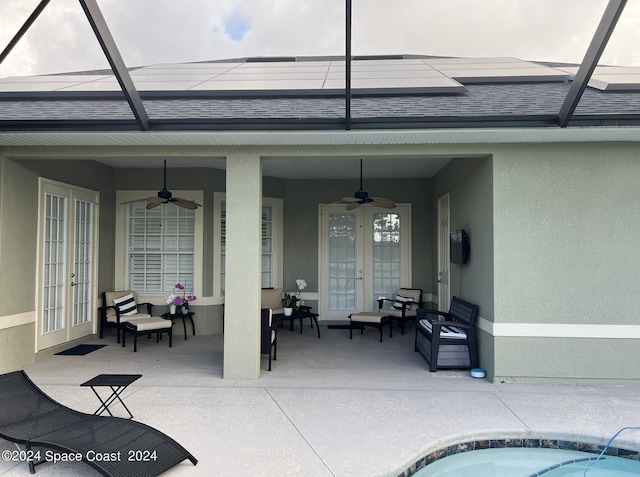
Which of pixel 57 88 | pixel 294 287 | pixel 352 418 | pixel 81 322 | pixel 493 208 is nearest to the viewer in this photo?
pixel 352 418

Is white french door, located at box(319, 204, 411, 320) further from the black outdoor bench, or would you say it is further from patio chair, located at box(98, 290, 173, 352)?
the black outdoor bench

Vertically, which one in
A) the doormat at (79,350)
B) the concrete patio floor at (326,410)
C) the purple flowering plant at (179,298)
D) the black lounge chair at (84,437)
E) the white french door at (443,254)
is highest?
the white french door at (443,254)

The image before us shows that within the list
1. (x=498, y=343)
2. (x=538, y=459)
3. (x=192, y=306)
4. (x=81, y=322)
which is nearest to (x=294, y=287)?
(x=192, y=306)

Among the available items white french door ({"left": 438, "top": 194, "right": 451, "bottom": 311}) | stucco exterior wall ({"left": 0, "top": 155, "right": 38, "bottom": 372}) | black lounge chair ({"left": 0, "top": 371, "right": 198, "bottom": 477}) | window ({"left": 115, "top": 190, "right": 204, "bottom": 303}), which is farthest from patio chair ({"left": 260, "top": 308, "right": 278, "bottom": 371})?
white french door ({"left": 438, "top": 194, "right": 451, "bottom": 311})

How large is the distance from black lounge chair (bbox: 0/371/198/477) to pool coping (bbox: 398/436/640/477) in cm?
190

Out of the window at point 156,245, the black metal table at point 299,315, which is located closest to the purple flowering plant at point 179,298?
the window at point 156,245

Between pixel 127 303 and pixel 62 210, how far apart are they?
1711 millimetres

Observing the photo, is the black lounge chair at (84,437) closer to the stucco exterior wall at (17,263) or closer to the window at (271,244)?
the stucco exterior wall at (17,263)

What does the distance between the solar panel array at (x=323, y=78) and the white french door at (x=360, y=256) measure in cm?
277

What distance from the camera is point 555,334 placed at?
186 inches

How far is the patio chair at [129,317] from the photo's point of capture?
6.32 metres

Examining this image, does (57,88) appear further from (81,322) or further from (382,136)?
(382,136)

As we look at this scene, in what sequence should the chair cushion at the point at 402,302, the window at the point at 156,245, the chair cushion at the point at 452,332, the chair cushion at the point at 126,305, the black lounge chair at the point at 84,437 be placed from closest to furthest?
1. the black lounge chair at the point at 84,437
2. the chair cushion at the point at 452,332
3. the chair cushion at the point at 126,305
4. the window at the point at 156,245
5. the chair cushion at the point at 402,302

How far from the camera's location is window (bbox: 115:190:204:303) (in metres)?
7.51
